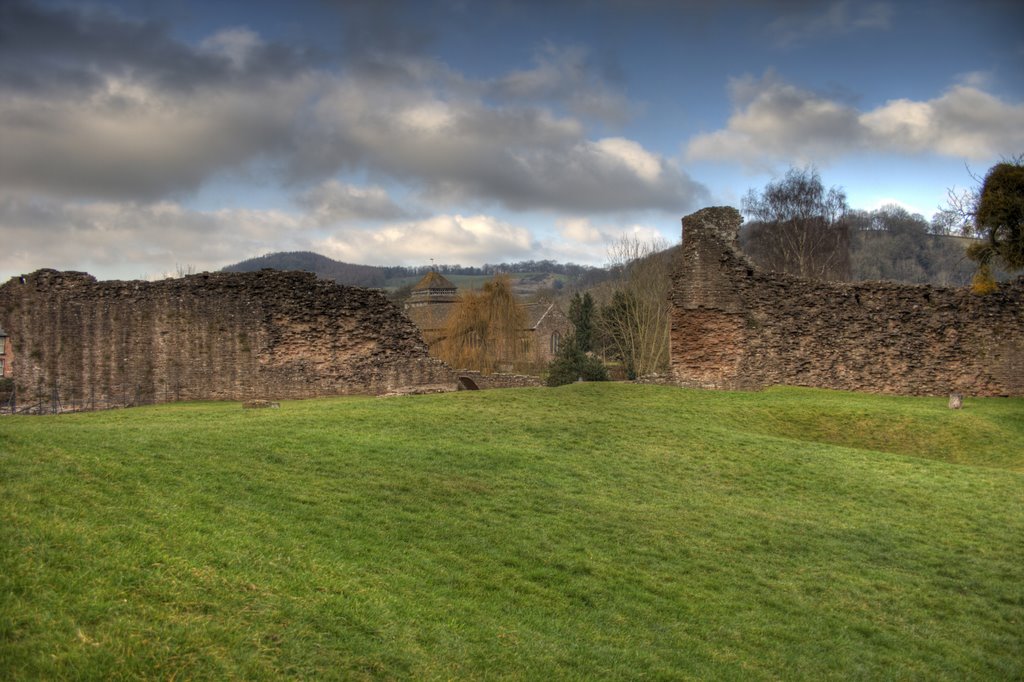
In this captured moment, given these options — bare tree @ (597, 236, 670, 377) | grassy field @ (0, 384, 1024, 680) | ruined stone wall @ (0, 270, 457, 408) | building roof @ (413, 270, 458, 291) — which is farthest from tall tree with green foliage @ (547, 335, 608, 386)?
building roof @ (413, 270, 458, 291)

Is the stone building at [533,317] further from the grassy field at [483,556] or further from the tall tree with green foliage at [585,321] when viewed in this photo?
the grassy field at [483,556]

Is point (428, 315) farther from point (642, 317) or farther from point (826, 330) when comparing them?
point (826, 330)

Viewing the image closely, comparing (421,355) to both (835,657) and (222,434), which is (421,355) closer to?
(222,434)

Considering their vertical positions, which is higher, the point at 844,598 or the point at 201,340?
the point at 201,340

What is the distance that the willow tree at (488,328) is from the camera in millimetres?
49562

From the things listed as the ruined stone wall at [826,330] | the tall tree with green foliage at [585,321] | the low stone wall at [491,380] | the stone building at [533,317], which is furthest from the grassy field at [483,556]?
the stone building at [533,317]

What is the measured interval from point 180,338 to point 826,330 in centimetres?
1888

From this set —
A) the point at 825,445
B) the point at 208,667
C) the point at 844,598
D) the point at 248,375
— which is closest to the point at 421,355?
the point at 248,375

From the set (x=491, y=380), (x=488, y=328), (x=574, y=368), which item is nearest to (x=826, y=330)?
(x=491, y=380)

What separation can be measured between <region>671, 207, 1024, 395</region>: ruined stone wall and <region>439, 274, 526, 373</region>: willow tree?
84.9 feet

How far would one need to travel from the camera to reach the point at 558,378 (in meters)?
41.6

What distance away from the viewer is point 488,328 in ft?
164

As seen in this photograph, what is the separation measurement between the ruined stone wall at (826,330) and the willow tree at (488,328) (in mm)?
25881

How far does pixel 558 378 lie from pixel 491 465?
2960 centimetres
